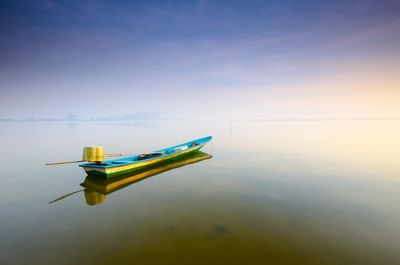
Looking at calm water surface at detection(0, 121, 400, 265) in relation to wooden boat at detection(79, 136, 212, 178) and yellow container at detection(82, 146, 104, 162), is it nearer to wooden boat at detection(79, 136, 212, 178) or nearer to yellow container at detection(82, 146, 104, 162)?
wooden boat at detection(79, 136, 212, 178)

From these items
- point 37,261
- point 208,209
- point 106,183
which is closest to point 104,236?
point 37,261

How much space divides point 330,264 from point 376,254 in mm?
1960

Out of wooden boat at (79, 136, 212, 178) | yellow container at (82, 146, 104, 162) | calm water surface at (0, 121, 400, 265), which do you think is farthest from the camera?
yellow container at (82, 146, 104, 162)

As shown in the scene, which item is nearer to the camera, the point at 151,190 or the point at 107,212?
the point at 107,212

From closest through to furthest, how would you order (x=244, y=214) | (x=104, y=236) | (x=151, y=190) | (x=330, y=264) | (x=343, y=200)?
(x=330, y=264) < (x=104, y=236) < (x=244, y=214) < (x=343, y=200) < (x=151, y=190)

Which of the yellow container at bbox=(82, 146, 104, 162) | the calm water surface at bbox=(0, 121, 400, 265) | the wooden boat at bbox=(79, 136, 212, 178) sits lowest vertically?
the calm water surface at bbox=(0, 121, 400, 265)

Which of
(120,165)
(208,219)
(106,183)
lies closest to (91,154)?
(120,165)

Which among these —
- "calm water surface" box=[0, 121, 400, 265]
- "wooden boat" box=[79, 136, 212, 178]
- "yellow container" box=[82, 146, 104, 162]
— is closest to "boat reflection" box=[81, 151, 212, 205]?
"calm water surface" box=[0, 121, 400, 265]

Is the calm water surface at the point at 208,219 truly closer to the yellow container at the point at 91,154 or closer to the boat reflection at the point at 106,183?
the boat reflection at the point at 106,183

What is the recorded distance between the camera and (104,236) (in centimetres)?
779

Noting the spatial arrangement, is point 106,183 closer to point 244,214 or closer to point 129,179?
point 129,179

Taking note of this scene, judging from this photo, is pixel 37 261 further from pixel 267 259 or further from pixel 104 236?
pixel 267 259

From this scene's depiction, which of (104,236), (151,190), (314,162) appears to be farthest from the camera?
(314,162)

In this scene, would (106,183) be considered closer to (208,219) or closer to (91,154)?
(91,154)
